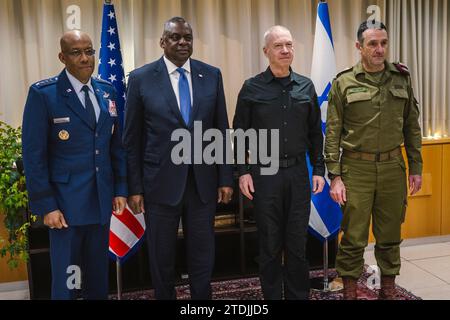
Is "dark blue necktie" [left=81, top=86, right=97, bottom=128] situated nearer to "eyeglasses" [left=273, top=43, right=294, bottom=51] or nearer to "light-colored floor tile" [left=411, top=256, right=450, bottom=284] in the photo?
"eyeglasses" [left=273, top=43, right=294, bottom=51]

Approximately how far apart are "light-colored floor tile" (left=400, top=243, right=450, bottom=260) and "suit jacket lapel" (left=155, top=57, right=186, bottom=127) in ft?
8.27

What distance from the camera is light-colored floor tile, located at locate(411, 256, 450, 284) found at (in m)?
3.36

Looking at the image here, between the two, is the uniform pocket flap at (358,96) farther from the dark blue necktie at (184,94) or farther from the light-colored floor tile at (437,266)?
the light-colored floor tile at (437,266)

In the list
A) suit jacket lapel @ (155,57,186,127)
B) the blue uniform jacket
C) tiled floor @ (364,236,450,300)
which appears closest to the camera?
the blue uniform jacket

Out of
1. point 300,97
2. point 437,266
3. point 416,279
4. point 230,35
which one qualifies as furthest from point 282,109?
point 437,266

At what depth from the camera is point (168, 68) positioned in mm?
2271

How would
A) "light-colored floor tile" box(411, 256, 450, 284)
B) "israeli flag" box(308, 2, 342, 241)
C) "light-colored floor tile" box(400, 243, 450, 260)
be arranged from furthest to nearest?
"light-colored floor tile" box(400, 243, 450, 260), "light-colored floor tile" box(411, 256, 450, 284), "israeli flag" box(308, 2, 342, 241)

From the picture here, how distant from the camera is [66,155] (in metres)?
2.09

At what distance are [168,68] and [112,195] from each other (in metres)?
0.67

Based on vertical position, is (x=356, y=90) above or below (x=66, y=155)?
above

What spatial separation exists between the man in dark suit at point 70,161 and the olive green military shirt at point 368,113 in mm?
1231

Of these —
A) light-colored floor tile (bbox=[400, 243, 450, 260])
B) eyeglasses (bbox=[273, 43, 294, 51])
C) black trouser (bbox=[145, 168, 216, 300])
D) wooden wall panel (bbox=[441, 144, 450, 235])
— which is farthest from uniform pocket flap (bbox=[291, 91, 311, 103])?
wooden wall panel (bbox=[441, 144, 450, 235])

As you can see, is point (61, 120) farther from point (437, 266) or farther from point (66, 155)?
point (437, 266)

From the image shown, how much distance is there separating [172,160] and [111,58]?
115cm
